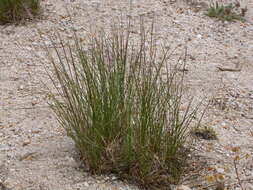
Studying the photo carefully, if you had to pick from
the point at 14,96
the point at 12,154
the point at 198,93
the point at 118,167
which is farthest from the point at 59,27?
the point at 118,167

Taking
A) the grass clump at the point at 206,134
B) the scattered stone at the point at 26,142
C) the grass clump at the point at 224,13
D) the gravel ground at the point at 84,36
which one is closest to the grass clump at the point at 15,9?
the gravel ground at the point at 84,36

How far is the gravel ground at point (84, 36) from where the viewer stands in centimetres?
235

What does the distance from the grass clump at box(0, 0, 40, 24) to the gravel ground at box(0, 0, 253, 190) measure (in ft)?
0.27

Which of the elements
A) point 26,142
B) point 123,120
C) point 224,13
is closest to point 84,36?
point 224,13

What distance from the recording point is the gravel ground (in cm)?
235

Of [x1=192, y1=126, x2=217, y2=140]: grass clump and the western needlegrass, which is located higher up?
the western needlegrass

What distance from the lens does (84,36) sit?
4.21 metres

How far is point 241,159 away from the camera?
2.56 meters

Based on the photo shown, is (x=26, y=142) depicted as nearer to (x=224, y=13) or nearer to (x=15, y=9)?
(x=15, y=9)

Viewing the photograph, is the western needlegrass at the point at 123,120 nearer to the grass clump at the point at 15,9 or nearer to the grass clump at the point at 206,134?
the grass clump at the point at 206,134

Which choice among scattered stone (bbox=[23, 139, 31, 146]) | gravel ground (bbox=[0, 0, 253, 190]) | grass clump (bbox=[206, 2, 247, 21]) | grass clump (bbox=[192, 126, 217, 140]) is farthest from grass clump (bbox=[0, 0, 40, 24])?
grass clump (bbox=[192, 126, 217, 140])

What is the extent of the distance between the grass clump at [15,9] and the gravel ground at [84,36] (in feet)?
0.27

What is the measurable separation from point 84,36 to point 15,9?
0.70 m

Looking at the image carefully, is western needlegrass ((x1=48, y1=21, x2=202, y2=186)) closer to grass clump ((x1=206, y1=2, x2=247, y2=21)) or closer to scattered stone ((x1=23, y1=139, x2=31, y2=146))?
scattered stone ((x1=23, y1=139, x2=31, y2=146))
